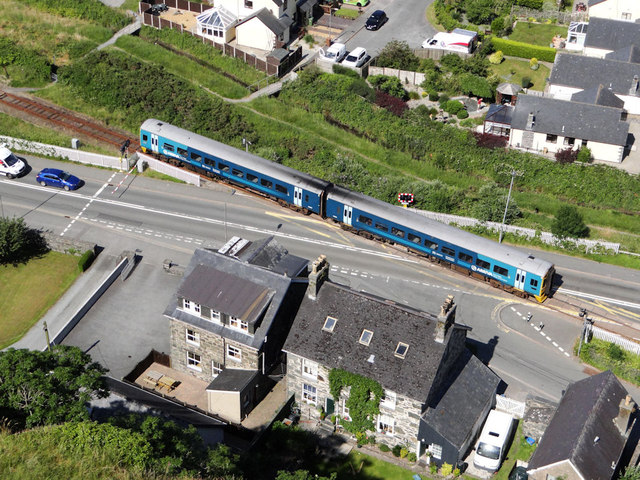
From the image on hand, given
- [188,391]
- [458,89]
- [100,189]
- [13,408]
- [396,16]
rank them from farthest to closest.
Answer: [396,16] < [458,89] < [100,189] < [188,391] < [13,408]

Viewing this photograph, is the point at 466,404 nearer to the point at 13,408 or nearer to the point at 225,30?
the point at 13,408

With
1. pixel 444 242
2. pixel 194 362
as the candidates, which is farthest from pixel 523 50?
pixel 194 362

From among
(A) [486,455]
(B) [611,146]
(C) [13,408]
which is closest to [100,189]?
(C) [13,408]

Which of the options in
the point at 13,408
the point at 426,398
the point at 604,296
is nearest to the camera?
the point at 13,408

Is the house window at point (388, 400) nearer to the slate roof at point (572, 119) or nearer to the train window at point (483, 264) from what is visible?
the train window at point (483, 264)

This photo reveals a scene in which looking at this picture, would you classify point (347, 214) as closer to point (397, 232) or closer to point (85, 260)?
point (397, 232)

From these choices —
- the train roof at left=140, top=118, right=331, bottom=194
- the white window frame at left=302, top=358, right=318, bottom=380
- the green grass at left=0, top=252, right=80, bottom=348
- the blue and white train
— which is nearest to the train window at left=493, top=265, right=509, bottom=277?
the blue and white train

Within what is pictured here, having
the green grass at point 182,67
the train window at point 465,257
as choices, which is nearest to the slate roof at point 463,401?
the train window at point 465,257

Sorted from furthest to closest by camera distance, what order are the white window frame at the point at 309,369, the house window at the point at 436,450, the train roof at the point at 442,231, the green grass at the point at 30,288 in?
the train roof at the point at 442,231 → the green grass at the point at 30,288 → the white window frame at the point at 309,369 → the house window at the point at 436,450
